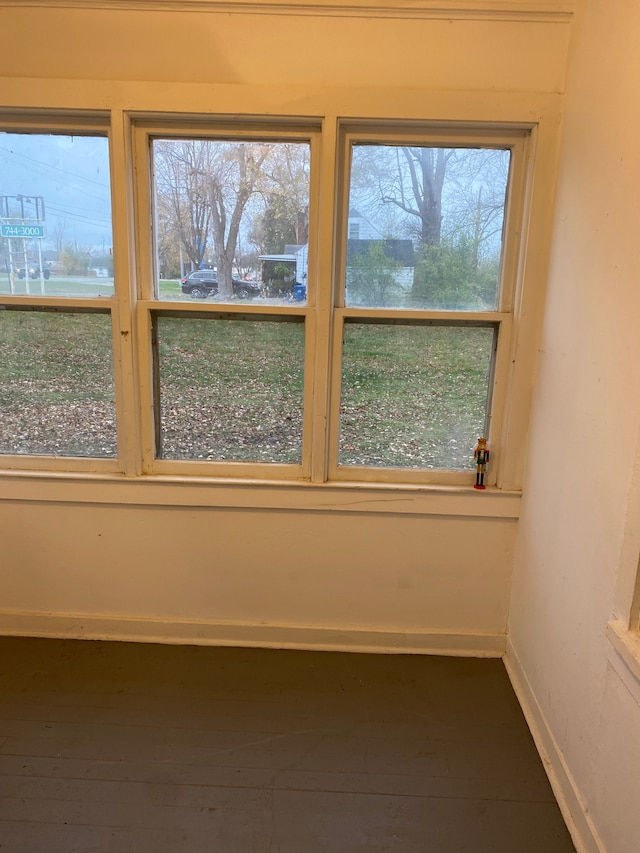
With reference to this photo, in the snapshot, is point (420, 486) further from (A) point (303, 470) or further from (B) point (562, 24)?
(B) point (562, 24)

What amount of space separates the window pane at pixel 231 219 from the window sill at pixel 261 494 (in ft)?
2.33

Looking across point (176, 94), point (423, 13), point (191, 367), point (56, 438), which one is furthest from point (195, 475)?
point (423, 13)

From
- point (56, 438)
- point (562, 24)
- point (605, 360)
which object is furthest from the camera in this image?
point (56, 438)

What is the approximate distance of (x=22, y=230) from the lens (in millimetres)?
1956

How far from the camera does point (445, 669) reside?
6.73 ft

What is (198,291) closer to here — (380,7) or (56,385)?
(56,385)

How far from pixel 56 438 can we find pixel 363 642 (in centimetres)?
147

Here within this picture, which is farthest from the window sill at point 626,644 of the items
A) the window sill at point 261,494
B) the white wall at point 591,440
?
the window sill at point 261,494

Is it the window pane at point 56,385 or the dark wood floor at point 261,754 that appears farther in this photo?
the window pane at point 56,385

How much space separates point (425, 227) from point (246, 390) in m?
0.89

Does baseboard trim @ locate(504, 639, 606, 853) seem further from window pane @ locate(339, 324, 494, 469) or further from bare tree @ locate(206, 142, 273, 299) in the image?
bare tree @ locate(206, 142, 273, 299)

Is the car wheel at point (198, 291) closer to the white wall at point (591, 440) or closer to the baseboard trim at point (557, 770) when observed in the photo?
the white wall at point (591, 440)

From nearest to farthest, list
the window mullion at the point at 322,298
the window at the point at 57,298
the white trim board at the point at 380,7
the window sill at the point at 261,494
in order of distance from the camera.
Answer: the white trim board at the point at 380,7
the window mullion at the point at 322,298
the window at the point at 57,298
the window sill at the point at 261,494

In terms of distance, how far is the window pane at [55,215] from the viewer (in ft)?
6.25
